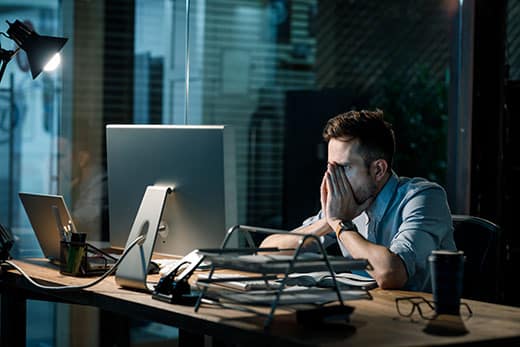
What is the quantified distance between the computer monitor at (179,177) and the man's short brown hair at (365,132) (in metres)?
0.57

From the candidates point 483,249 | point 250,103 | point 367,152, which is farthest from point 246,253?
point 250,103

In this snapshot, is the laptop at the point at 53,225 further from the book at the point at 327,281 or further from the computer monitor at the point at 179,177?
the book at the point at 327,281

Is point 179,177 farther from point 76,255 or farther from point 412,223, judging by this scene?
point 412,223

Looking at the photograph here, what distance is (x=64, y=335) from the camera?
3.90 metres

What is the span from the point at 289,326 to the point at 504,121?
2606 millimetres

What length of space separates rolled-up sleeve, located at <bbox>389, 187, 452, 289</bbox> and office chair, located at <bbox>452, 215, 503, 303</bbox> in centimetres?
16

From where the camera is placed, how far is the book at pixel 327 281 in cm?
218

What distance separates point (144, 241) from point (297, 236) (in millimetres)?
727

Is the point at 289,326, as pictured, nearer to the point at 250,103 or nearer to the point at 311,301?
→ the point at 311,301

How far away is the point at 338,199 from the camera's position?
8.64 feet

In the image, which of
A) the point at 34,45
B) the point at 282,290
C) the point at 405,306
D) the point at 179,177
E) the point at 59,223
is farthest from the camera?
the point at 34,45

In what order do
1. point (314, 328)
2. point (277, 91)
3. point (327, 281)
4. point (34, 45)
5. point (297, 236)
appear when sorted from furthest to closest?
point (277, 91) < point (297, 236) < point (34, 45) < point (327, 281) < point (314, 328)

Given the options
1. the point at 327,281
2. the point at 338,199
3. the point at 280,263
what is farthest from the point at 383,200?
the point at 280,263

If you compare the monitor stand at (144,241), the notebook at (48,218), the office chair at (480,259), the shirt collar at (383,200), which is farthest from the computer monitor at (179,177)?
the office chair at (480,259)
